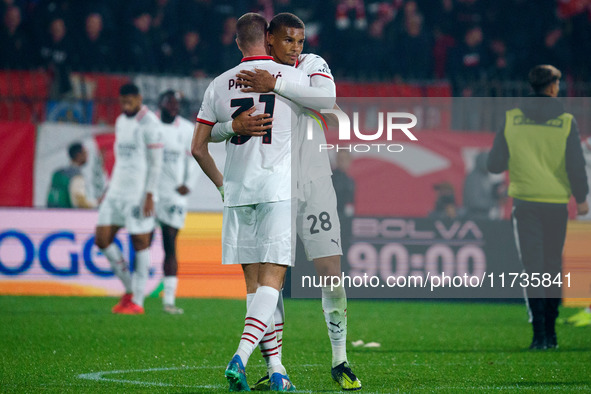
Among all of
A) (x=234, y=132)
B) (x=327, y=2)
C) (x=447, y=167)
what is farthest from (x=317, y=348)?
(x=327, y=2)

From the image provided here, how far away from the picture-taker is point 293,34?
501 cm

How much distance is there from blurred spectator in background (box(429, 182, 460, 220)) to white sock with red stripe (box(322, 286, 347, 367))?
7.38 m

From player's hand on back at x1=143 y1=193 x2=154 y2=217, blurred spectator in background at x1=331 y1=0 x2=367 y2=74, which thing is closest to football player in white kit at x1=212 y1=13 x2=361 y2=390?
player's hand on back at x1=143 y1=193 x2=154 y2=217

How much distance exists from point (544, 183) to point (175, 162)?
4.86 m

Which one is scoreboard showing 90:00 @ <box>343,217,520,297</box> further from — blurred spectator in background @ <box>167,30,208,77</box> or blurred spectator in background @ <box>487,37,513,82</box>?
blurred spectator in background @ <box>167,30,208,77</box>

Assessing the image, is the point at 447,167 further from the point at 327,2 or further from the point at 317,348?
the point at 317,348

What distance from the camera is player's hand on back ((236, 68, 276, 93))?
4840 mm

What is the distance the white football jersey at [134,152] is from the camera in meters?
10.1

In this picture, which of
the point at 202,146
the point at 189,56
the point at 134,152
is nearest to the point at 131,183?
the point at 134,152

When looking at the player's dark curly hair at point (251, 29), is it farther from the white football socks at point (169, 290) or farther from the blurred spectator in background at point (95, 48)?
the blurred spectator in background at point (95, 48)

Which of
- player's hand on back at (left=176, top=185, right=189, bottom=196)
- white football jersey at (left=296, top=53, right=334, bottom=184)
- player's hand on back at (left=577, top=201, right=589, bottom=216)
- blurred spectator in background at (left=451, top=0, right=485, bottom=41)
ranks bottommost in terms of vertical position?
player's hand on back at (left=577, top=201, right=589, bottom=216)

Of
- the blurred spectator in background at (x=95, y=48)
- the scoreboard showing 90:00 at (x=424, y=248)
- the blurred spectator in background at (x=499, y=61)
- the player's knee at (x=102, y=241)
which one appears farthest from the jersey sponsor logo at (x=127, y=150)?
the blurred spectator in background at (x=499, y=61)

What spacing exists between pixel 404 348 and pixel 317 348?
73 cm

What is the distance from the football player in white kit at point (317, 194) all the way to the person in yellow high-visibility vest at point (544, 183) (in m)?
2.79
